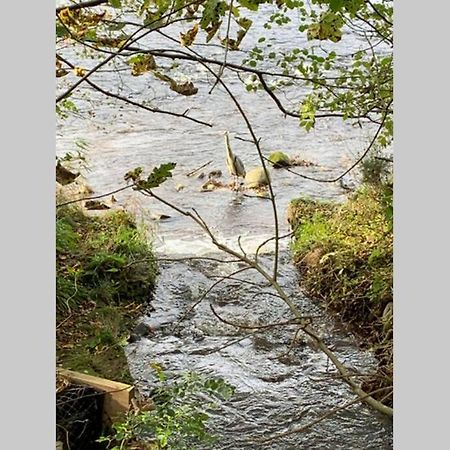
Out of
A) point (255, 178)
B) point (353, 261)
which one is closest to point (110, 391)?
point (255, 178)

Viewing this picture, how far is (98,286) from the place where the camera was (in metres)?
2.00

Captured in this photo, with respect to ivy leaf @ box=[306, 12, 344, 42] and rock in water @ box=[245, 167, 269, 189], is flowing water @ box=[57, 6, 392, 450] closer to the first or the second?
rock in water @ box=[245, 167, 269, 189]

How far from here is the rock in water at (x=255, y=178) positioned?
75.1 inches

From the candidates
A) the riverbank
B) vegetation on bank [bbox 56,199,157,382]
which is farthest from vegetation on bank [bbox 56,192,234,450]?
the riverbank

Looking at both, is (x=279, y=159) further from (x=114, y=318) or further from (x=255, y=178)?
(x=114, y=318)

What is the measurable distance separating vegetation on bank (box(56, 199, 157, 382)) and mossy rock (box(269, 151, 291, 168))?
0.38 m

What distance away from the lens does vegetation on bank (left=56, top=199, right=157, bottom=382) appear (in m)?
1.91

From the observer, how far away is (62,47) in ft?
5.93

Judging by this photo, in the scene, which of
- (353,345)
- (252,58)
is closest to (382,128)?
(252,58)

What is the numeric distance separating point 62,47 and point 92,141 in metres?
0.25

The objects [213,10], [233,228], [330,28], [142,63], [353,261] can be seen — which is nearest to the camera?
[213,10]

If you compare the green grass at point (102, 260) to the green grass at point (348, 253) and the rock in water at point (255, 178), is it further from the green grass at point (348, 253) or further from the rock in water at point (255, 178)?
the green grass at point (348, 253)

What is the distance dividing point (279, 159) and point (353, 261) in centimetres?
42
